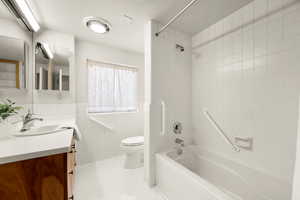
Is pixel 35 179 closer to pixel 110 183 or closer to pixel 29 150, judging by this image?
pixel 29 150

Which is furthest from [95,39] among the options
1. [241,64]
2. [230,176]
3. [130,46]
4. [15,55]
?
[230,176]

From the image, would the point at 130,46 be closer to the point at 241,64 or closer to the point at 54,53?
the point at 54,53

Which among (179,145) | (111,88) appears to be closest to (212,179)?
(179,145)

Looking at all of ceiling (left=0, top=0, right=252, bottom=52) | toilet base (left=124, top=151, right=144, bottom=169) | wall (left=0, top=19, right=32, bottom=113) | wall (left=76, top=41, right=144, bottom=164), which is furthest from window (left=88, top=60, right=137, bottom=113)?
toilet base (left=124, top=151, right=144, bottom=169)

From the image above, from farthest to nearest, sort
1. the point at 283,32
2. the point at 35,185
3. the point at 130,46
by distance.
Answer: the point at 130,46, the point at 283,32, the point at 35,185

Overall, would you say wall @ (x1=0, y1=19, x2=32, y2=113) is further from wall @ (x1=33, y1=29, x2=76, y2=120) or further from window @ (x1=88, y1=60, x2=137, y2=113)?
window @ (x1=88, y1=60, x2=137, y2=113)

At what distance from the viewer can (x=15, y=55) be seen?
1.45m

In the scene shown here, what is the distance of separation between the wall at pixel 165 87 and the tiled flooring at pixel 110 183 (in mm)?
193

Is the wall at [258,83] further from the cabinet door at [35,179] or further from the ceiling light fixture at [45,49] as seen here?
the ceiling light fixture at [45,49]

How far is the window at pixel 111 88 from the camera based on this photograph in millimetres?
2234

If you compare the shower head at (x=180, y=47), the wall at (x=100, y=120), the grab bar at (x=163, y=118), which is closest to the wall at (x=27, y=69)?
the wall at (x=100, y=120)

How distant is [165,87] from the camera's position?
170cm

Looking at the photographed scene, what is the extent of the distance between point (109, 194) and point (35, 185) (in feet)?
3.18

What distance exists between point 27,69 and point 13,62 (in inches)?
7.1
